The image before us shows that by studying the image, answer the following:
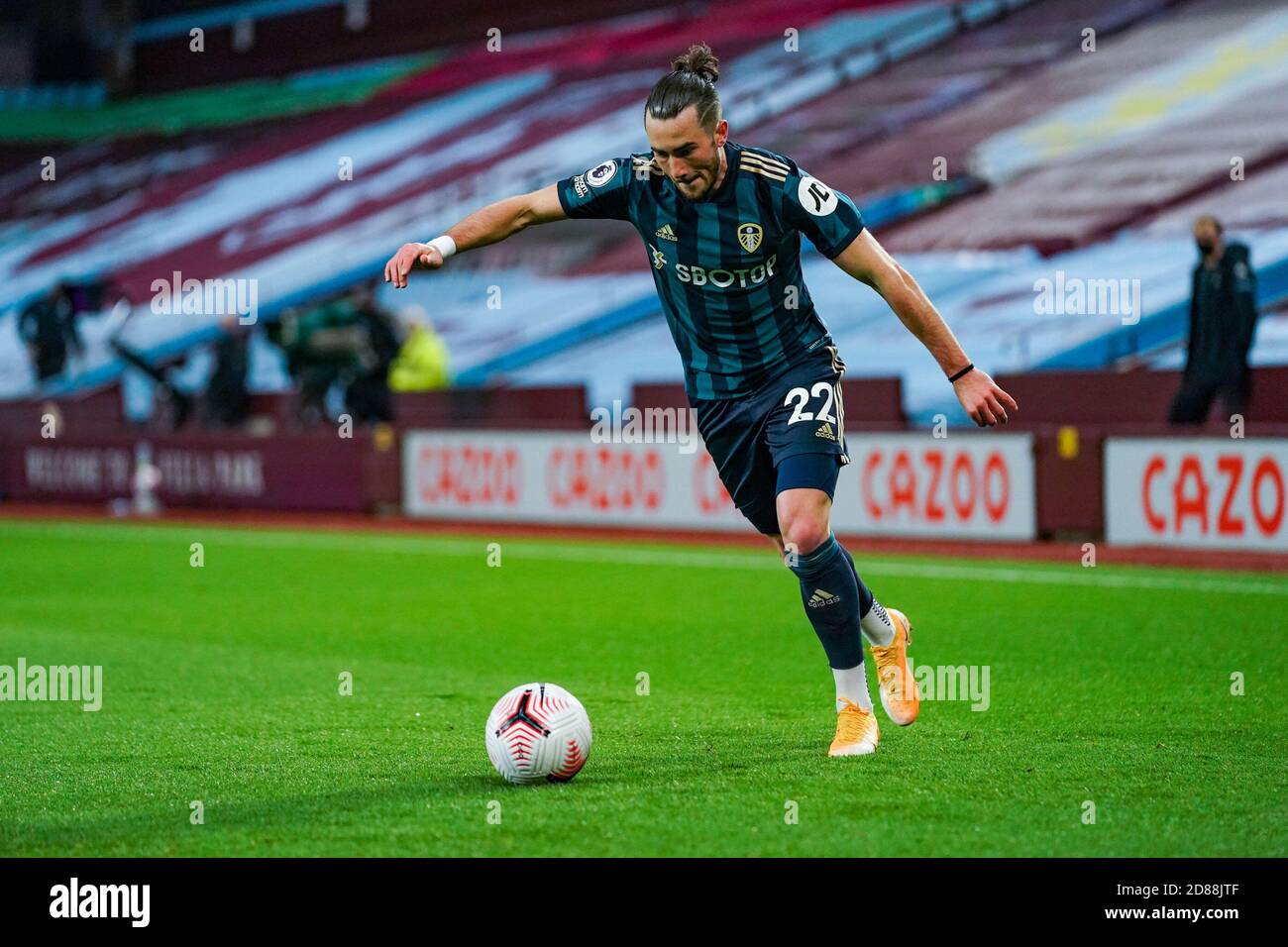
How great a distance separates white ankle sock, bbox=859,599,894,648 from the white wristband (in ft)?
6.27

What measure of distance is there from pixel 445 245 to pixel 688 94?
96 cm

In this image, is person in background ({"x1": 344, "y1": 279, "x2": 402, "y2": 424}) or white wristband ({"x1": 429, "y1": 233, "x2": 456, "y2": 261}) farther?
person in background ({"x1": 344, "y1": 279, "x2": 402, "y2": 424})

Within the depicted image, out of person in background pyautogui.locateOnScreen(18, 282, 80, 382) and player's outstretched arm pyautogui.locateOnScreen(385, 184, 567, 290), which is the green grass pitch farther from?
person in background pyautogui.locateOnScreen(18, 282, 80, 382)

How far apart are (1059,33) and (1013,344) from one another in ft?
30.1

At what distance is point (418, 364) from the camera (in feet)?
62.6

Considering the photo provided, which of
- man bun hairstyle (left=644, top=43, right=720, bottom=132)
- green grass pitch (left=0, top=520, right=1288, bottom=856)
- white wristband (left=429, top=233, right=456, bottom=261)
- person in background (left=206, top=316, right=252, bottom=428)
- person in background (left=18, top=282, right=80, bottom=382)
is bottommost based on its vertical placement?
green grass pitch (left=0, top=520, right=1288, bottom=856)

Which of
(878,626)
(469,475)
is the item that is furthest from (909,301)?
(469,475)

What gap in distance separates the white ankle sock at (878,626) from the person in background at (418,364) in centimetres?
1285

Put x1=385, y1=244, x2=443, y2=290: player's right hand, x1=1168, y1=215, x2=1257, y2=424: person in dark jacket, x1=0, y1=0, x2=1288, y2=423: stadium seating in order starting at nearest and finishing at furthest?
x1=385, y1=244, x2=443, y2=290: player's right hand, x1=1168, y1=215, x2=1257, y2=424: person in dark jacket, x1=0, y1=0, x2=1288, y2=423: stadium seating

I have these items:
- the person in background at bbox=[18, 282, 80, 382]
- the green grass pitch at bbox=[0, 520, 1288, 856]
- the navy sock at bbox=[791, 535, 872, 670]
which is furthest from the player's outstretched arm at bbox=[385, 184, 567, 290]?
the person in background at bbox=[18, 282, 80, 382]
